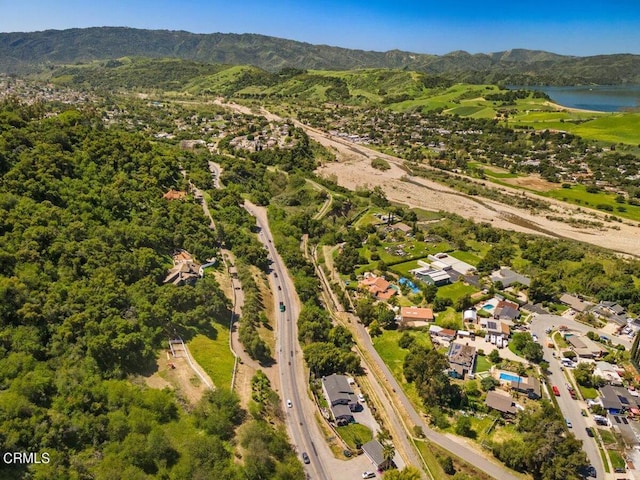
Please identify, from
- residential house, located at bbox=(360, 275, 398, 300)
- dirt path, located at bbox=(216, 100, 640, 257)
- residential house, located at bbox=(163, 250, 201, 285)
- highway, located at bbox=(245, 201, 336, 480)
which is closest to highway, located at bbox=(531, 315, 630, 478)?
residential house, located at bbox=(360, 275, 398, 300)

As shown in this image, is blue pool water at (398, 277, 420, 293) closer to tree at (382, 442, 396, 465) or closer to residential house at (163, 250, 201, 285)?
tree at (382, 442, 396, 465)

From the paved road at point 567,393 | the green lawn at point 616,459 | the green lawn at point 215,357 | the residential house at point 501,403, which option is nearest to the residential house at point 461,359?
the residential house at point 501,403

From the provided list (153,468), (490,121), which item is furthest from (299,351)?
(490,121)

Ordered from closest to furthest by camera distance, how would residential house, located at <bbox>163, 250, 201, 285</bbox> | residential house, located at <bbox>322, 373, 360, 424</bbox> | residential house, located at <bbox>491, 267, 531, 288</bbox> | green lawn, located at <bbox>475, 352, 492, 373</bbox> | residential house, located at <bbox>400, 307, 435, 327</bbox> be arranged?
residential house, located at <bbox>322, 373, 360, 424</bbox> → green lawn, located at <bbox>475, 352, 492, 373</bbox> → residential house, located at <bbox>163, 250, 201, 285</bbox> → residential house, located at <bbox>400, 307, 435, 327</bbox> → residential house, located at <bbox>491, 267, 531, 288</bbox>

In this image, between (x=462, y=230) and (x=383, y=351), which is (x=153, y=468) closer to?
(x=383, y=351)

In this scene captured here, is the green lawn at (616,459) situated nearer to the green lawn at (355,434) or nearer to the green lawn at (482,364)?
the green lawn at (482,364)

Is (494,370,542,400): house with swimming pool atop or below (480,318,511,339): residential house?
below

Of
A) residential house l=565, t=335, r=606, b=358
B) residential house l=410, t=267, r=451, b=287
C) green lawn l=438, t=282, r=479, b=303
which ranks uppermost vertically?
residential house l=410, t=267, r=451, b=287

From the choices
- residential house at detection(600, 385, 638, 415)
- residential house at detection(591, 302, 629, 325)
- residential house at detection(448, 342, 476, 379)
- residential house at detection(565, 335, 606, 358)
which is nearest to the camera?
residential house at detection(600, 385, 638, 415)

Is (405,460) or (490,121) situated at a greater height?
(490,121)
